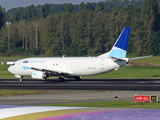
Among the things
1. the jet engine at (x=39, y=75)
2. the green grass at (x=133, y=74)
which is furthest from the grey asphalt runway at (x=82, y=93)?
the green grass at (x=133, y=74)

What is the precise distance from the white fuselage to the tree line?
70832 mm

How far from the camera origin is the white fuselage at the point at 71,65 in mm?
49000

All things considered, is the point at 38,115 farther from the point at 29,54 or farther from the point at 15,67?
the point at 29,54

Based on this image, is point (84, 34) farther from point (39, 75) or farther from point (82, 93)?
point (82, 93)

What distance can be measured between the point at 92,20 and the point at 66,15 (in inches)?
496

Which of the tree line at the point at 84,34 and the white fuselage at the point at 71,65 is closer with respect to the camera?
the white fuselage at the point at 71,65

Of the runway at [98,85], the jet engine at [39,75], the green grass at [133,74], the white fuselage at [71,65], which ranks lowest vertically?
the green grass at [133,74]

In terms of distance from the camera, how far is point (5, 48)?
145500 mm

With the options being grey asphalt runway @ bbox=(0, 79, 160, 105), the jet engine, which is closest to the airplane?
the jet engine

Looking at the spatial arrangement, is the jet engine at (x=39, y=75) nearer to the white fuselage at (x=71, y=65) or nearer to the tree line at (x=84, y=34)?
the white fuselage at (x=71, y=65)

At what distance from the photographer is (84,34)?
451 ft

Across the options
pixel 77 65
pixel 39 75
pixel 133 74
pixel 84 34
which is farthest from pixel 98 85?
pixel 84 34

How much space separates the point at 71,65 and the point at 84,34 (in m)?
86.3

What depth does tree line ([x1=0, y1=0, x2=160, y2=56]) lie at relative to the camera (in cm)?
12888
